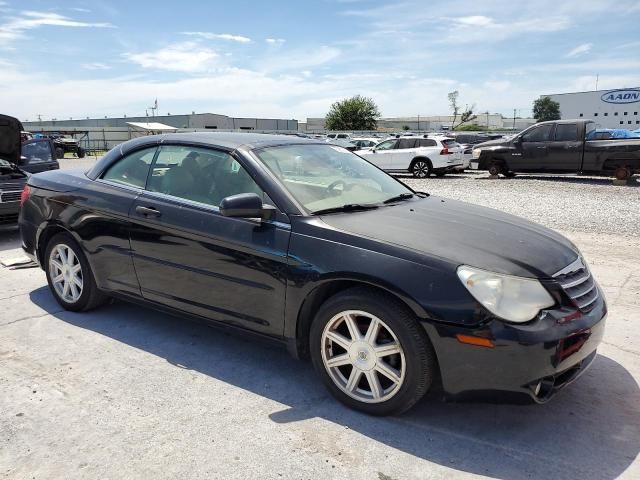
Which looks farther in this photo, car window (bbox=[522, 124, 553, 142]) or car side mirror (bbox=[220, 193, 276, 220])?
car window (bbox=[522, 124, 553, 142])

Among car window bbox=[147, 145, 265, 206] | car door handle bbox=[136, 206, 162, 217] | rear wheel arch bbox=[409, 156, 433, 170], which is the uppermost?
car window bbox=[147, 145, 265, 206]

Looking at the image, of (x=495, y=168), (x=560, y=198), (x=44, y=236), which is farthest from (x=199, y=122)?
(x=44, y=236)

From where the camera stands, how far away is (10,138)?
7.05 m

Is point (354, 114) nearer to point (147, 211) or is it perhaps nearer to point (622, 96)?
point (622, 96)

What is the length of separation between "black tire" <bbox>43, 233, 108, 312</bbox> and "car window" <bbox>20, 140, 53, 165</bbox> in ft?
23.2

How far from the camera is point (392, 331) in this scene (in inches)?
110

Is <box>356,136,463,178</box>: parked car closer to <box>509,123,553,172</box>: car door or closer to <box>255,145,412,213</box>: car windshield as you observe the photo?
<box>509,123,553,172</box>: car door

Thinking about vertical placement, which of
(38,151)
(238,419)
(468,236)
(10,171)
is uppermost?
(38,151)

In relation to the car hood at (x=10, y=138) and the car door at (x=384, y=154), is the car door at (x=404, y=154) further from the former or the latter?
the car hood at (x=10, y=138)

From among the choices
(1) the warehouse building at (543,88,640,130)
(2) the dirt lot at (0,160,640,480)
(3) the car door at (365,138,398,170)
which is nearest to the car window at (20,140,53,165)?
(2) the dirt lot at (0,160,640,480)

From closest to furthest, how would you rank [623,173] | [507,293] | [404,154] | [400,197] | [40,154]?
[507,293], [400,197], [40,154], [623,173], [404,154]

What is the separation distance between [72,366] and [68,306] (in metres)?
1.15

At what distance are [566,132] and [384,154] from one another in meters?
6.28

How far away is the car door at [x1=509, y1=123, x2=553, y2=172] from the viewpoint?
15422 millimetres
